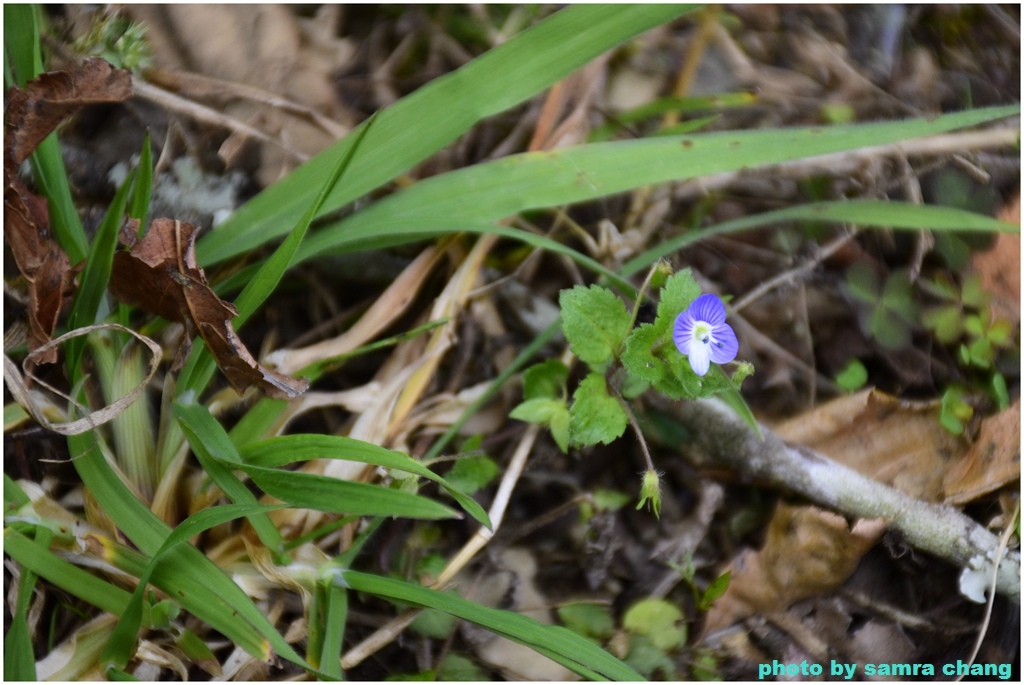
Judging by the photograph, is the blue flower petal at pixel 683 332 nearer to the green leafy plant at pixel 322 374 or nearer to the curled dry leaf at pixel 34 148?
the green leafy plant at pixel 322 374

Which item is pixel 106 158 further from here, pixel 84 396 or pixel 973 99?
pixel 973 99

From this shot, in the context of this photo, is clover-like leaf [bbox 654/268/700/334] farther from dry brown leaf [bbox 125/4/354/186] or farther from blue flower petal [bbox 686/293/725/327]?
dry brown leaf [bbox 125/4/354/186]

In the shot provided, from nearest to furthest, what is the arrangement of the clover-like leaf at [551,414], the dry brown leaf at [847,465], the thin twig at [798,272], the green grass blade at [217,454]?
the green grass blade at [217,454] → the clover-like leaf at [551,414] → the dry brown leaf at [847,465] → the thin twig at [798,272]

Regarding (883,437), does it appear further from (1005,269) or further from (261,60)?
(261,60)

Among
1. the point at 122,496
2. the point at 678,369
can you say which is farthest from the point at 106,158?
the point at 678,369

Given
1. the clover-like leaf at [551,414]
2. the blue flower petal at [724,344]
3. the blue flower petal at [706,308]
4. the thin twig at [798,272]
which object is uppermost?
the blue flower petal at [706,308]

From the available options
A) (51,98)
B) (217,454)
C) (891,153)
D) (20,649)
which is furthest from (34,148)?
(891,153)

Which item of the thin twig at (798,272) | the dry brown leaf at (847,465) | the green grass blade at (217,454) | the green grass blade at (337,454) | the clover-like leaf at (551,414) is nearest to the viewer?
the green grass blade at (337,454)

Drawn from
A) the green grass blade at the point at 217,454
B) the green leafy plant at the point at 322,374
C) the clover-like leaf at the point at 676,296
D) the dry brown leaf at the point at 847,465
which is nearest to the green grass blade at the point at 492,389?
the green leafy plant at the point at 322,374

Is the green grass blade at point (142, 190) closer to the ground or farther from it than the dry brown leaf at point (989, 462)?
farther from it
